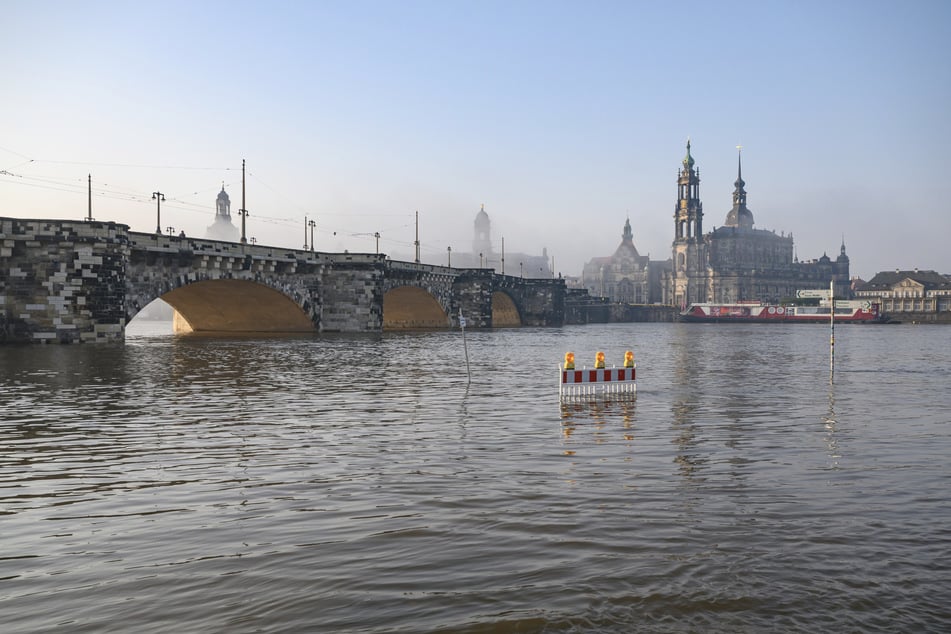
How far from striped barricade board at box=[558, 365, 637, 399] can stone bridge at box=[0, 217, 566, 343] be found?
38.7 metres

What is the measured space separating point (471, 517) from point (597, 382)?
1566 cm

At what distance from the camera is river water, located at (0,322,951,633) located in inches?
287

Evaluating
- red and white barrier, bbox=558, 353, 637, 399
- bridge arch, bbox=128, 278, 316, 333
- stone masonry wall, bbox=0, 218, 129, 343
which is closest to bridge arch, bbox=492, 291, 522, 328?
bridge arch, bbox=128, 278, 316, 333

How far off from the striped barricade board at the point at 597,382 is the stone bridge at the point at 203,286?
38.7 meters

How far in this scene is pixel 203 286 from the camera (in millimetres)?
74125

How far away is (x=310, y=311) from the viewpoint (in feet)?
271

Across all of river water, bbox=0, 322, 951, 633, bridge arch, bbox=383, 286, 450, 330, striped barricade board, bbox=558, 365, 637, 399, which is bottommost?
river water, bbox=0, 322, 951, 633

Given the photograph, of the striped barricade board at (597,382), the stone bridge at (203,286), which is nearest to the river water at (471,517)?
the striped barricade board at (597,382)

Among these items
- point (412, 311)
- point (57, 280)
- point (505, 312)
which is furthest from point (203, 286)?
point (505, 312)

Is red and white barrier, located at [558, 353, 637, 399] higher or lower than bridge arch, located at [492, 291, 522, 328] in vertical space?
lower

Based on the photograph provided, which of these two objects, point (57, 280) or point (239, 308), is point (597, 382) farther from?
point (239, 308)

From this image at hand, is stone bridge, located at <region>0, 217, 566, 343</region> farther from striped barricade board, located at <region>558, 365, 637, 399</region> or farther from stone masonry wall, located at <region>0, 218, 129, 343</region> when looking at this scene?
striped barricade board, located at <region>558, 365, 637, 399</region>

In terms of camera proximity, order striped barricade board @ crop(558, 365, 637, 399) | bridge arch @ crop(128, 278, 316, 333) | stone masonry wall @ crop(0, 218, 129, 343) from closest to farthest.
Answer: striped barricade board @ crop(558, 365, 637, 399), stone masonry wall @ crop(0, 218, 129, 343), bridge arch @ crop(128, 278, 316, 333)

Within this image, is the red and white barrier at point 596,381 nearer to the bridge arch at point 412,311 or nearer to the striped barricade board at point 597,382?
the striped barricade board at point 597,382
